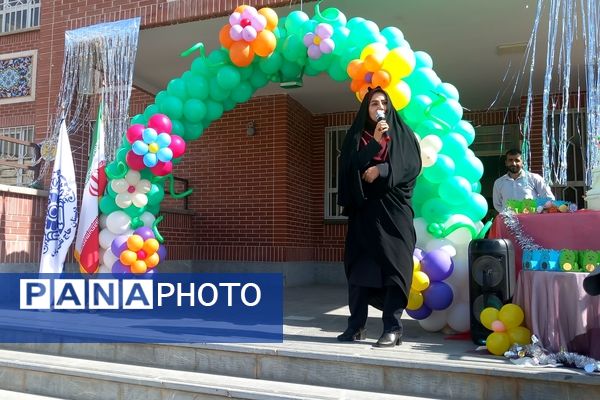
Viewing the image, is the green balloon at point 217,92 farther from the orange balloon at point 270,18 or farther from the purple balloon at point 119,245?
the purple balloon at point 119,245

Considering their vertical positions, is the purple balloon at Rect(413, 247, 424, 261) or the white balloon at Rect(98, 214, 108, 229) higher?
the white balloon at Rect(98, 214, 108, 229)

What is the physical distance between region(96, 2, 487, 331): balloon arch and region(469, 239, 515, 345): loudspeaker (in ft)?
1.08

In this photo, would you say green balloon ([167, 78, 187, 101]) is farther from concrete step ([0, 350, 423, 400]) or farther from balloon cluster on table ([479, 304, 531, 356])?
balloon cluster on table ([479, 304, 531, 356])

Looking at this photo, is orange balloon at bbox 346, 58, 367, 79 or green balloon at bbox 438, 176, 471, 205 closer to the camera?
green balloon at bbox 438, 176, 471, 205

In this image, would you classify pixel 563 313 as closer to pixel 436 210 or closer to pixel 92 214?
pixel 436 210

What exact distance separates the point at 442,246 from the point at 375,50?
1.77 meters

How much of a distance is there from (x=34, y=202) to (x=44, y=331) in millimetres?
2593

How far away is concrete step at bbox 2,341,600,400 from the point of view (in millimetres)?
3045

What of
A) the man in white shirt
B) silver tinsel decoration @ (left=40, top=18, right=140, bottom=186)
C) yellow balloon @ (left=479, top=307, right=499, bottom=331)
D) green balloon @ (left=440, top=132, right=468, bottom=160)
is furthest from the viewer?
silver tinsel decoration @ (left=40, top=18, right=140, bottom=186)

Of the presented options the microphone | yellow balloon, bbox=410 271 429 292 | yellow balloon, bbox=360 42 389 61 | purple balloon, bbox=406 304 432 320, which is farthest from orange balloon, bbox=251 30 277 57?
purple balloon, bbox=406 304 432 320

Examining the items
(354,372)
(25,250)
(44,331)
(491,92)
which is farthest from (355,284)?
(491,92)

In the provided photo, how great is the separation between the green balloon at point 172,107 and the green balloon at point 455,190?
288 cm

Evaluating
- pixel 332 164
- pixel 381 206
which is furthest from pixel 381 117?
pixel 332 164

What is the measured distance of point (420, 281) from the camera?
13.8 ft
